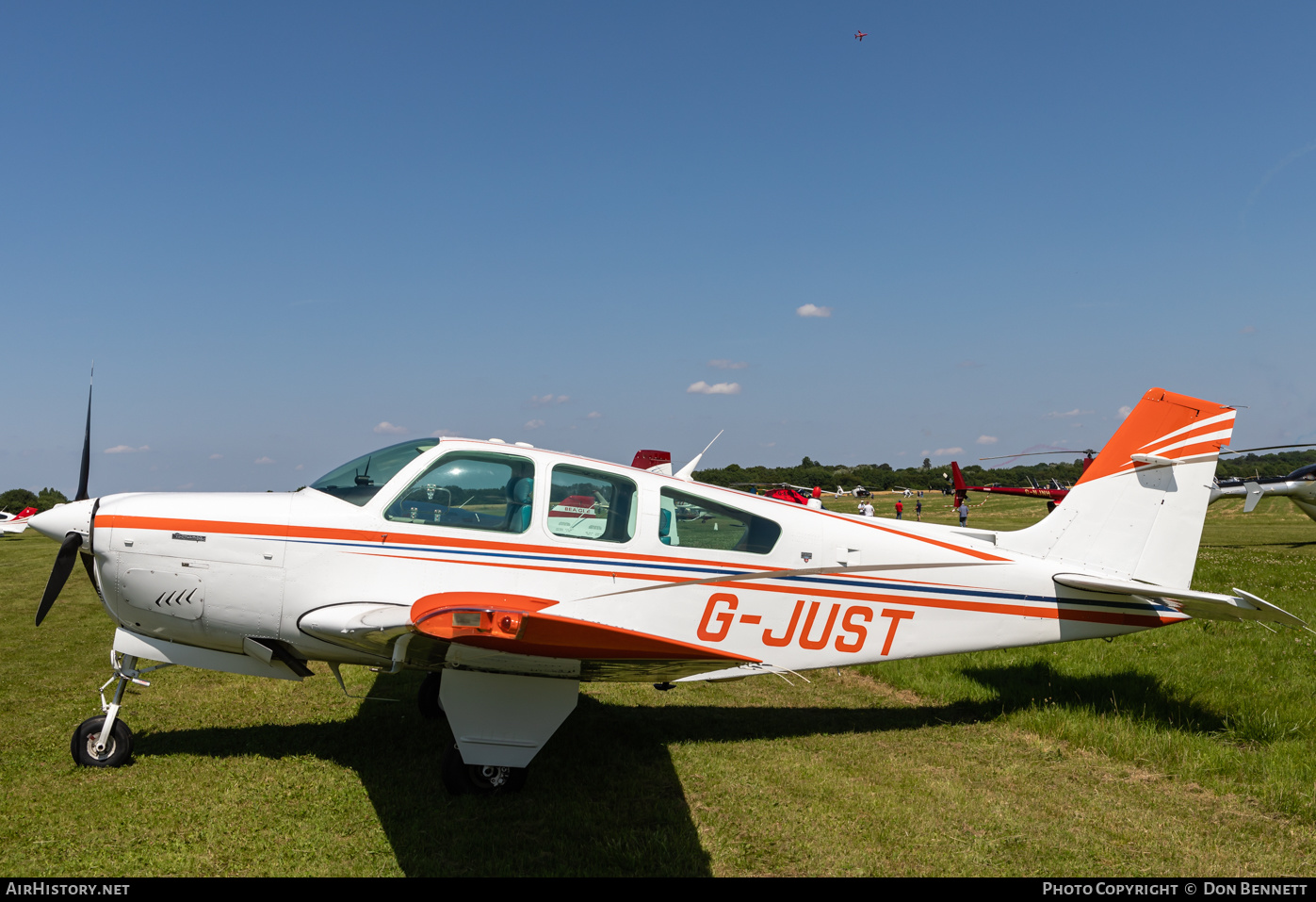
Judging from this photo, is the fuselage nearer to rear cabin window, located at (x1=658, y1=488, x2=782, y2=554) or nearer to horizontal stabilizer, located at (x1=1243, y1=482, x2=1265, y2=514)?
rear cabin window, located at (x1=658, y1=488, x2=782, y2=554)

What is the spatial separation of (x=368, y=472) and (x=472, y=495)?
79 cm

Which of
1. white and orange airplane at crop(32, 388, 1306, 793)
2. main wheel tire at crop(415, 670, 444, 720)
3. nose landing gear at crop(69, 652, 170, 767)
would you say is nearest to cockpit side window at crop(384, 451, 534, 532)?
white and orange airplane at crop(32, 388, 1306, 793)

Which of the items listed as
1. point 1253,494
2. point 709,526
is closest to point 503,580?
point 709,526

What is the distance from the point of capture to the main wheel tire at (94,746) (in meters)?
5.28

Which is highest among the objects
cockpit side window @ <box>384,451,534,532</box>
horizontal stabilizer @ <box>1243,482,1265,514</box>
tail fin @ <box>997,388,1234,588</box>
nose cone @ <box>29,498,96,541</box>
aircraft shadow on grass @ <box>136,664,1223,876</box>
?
horizontal stabilizer @ <box>1243,482,1265,514</box>

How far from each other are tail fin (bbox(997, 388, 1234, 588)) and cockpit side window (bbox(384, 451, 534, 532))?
163 inches

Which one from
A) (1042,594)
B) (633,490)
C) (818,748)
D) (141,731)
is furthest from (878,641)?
(141,731)

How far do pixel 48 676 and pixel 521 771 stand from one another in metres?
6.13

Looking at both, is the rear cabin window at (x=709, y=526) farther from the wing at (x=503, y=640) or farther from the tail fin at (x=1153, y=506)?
the tail fin at (x=1153, y=506)

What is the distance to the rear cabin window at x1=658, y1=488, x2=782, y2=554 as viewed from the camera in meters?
5.41

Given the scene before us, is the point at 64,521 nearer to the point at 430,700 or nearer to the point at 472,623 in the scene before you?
the point at 430,700

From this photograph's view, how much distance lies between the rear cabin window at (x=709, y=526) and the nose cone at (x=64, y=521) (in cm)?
387

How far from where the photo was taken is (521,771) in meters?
5.18
